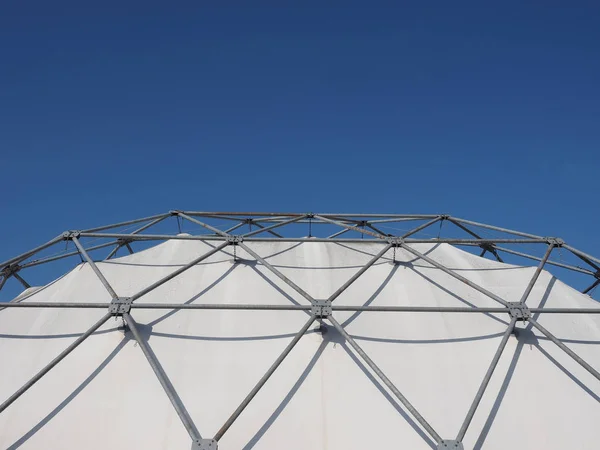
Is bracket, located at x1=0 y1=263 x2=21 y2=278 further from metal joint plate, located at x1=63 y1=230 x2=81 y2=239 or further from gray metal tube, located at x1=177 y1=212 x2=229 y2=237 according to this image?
gray metal tube, located at x1=177 y1=212 x2=229 y2=237

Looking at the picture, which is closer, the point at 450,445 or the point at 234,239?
the point at 450,445

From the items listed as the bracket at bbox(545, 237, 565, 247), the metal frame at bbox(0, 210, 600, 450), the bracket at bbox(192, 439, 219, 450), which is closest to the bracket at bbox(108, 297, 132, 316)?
the metal frame at bbox(0, 210, 600, 450)

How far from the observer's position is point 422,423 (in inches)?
392

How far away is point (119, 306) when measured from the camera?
41.8ft

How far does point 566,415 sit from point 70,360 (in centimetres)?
1179

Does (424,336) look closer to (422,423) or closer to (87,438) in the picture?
(422,423)

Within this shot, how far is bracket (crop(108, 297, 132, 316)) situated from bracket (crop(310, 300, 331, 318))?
4703 mm

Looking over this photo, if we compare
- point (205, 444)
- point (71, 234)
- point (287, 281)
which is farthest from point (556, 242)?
point (71, 234)

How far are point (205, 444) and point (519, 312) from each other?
8.51 meters

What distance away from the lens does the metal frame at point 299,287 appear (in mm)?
10602

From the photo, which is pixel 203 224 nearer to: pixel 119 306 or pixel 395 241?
pixel 119 306

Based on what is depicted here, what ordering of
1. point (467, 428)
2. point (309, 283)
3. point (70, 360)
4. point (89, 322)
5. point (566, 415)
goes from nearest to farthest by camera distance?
1. point (467, 428)
2. point (566, 415)
3. point (70, 360)
4. point (89, 322)
5. point (309, 283)

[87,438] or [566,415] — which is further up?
[566,415]

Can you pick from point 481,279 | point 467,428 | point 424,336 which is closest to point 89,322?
point 424,336
